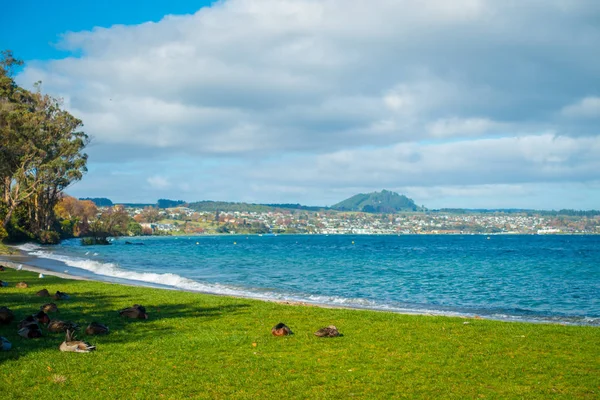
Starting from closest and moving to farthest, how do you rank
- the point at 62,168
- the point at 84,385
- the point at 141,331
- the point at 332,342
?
1. the point at 84,385
2. the point at 332,342
3. the point at 141,331
4. the point at 62,168

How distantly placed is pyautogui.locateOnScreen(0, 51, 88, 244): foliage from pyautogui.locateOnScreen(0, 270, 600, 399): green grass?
135 feet

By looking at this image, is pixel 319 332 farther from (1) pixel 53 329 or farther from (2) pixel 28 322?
(2) pixel 28 322

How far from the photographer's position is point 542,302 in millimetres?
26984

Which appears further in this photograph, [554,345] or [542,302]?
[542,302]

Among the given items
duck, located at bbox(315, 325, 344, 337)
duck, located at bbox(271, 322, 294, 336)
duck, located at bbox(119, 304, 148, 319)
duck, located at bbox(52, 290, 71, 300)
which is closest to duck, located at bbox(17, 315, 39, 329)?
duck, located at bbox(119, 304, 148, 319)

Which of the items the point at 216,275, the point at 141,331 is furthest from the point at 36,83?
the point at 141,331

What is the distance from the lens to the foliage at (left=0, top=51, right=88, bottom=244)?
171 ft

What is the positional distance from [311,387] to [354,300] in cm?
1788

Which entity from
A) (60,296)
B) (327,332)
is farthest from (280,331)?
(60,296)

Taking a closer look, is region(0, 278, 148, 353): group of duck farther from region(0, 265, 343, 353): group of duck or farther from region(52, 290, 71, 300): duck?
region(52, 290, 71, 300): duck

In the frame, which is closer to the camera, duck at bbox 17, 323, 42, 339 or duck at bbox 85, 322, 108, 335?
duck at bbox 17, 323, 42, 339

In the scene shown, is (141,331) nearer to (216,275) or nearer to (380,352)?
(380,352)

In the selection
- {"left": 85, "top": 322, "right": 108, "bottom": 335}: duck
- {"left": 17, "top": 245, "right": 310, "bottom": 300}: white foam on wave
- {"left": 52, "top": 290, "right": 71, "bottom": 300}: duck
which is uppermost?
{"left": 85, "top": 322, "right": 108, "bottom": 335}: duck

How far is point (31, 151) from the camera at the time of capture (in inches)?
2320
